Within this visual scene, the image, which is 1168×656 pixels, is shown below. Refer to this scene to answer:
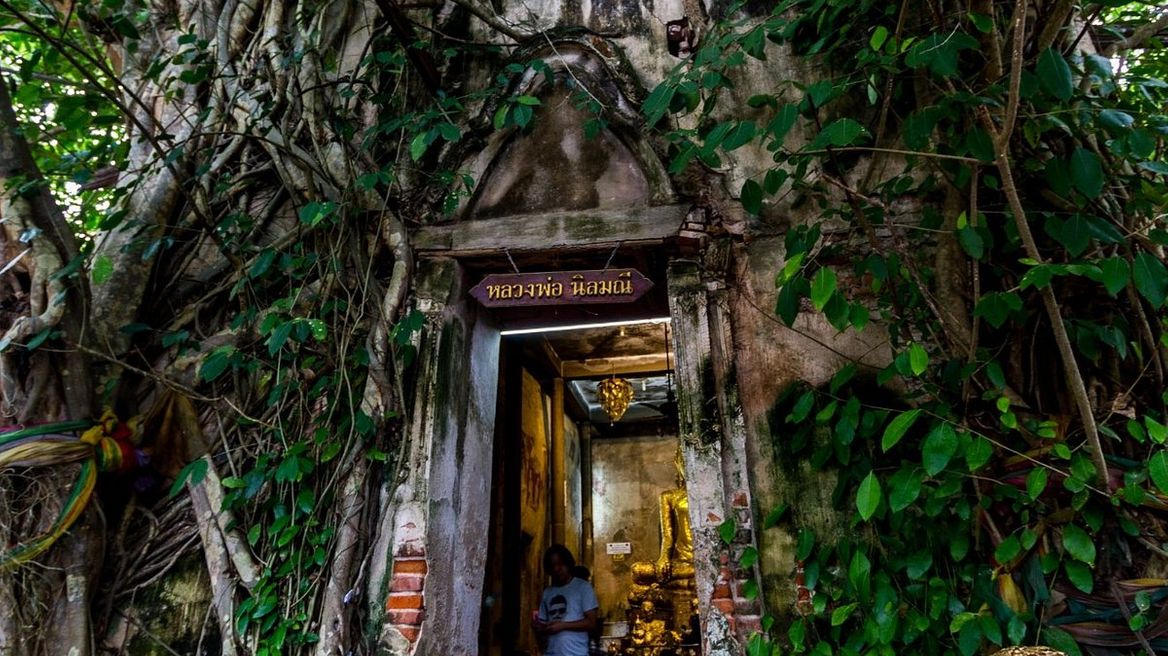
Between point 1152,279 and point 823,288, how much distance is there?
1.00 meters

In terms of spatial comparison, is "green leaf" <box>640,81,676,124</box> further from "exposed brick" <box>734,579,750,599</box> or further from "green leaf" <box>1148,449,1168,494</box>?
"green leaf" <box>1148,449,1168,494</box>

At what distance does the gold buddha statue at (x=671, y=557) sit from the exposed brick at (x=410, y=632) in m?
5.07

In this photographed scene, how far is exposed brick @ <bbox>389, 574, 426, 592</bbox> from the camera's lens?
112 inches

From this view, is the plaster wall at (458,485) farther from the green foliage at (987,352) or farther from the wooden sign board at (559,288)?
the green foliage at (987,352)

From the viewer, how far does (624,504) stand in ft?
30.8

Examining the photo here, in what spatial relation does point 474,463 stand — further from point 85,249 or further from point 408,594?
point 85,249

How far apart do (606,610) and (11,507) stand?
711 centimetres

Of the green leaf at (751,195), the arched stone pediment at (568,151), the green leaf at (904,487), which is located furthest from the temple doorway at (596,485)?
the green leaf at (904,487)

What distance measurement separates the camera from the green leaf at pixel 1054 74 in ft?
6.53

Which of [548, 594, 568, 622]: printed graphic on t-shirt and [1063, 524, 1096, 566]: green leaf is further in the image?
[548, 594, 568, 622]: printed graphic on t-shirt

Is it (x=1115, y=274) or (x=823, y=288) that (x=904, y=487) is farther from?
(x=1115, y=274)

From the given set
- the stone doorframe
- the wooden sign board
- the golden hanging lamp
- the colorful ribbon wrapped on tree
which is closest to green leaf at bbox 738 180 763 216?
the stone doorframe

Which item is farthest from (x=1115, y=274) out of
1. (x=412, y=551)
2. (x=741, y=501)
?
(x=412, y=551)

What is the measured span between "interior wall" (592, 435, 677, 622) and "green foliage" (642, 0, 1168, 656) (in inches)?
258
